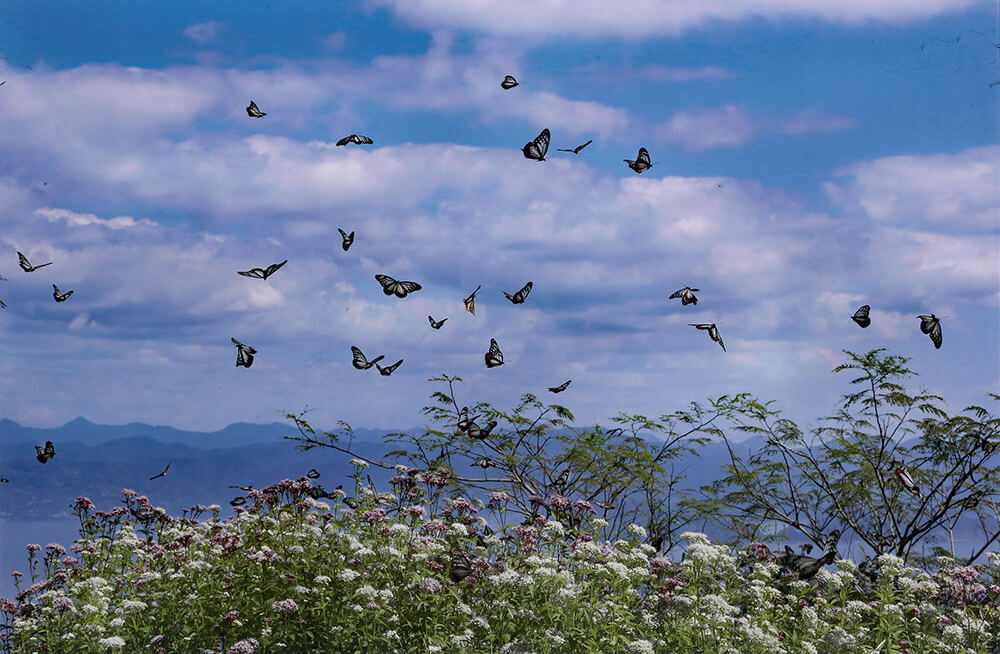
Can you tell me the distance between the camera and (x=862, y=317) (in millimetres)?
9789

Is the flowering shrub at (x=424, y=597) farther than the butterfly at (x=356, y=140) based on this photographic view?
No

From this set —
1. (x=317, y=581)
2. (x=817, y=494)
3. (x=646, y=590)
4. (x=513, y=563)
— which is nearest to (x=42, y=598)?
(x=317, y=581)

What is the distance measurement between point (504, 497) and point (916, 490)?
589 centimetres

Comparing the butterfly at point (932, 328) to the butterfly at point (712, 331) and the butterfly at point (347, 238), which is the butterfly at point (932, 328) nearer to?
the butterfly at point (712, 331)

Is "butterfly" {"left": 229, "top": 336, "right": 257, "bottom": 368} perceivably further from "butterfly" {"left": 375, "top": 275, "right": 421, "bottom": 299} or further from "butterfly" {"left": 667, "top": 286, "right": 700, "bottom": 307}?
"butterfly" {"left": 667, "top": 286, "right": 700, "bottom": 307}

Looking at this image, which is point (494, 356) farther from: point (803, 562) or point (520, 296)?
Answer: point (803, 562)

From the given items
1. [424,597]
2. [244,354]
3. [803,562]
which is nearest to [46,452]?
[244,354]

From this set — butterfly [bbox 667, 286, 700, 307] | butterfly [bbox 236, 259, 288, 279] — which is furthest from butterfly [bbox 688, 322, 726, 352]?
butterfly [bbox 236, 259, 288, 279]

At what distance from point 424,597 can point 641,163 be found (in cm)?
543

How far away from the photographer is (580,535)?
742 centimetres

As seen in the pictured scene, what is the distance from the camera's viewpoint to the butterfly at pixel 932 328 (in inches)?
363

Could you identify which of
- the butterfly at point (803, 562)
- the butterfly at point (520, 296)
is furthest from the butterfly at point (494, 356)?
the butterfly at point (803, 562)

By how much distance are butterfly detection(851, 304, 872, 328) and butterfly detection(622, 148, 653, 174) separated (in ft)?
10.1

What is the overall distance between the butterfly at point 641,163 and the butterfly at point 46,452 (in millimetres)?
7447
